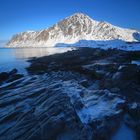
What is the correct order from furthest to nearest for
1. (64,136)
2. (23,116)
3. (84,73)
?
(84,73)
(23,116)
(64,136)

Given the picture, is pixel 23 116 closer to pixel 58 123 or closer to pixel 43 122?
pixel 43 122

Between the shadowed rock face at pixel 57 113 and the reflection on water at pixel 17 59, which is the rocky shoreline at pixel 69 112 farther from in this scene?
the reflection on water at pixel 17 59

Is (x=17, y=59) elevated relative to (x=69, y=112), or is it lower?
lower

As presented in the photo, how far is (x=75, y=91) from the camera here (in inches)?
520

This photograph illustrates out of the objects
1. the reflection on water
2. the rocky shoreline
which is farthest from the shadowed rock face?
the reflection on water

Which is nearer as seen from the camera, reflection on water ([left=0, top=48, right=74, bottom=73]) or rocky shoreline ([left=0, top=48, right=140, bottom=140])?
rocky shoreline ([left=0, top=48, right=140, bottom=140])

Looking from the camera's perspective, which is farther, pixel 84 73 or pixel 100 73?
pixel 84 73

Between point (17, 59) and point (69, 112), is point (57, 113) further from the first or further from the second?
point (17, 59)

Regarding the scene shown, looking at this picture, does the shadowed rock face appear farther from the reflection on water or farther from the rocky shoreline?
the reflection on water

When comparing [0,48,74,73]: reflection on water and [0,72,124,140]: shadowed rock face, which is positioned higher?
[0,72,124,140]: shadowed rock face

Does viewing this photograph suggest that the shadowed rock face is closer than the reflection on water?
Yes

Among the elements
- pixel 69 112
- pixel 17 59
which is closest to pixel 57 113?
pixel 69 112

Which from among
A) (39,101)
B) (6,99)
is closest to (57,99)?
(39,101)

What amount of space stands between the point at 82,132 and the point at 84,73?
12.4m
